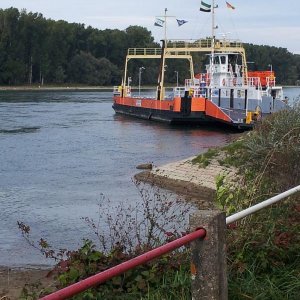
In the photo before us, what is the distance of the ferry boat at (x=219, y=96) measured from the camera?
43.7 meters

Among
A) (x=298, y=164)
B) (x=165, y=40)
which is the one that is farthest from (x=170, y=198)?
(x=165, y=40)

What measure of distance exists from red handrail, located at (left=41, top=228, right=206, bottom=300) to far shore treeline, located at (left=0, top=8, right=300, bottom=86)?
119 meters

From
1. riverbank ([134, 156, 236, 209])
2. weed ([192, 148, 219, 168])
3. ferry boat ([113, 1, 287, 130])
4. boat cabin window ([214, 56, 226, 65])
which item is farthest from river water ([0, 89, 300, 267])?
boat cabin window ([214, 56, 226, 65])

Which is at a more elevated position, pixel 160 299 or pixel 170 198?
pixel 160 299

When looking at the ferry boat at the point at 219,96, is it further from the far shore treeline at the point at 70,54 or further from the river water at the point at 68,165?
the far shore treeline at the point at 70,54

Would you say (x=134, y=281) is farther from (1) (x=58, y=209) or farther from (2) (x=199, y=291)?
(1) (x=58, y=209)

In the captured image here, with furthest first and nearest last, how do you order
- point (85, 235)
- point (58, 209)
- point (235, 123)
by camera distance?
point (235, 123) < point (58, 209) < point (85, 235)

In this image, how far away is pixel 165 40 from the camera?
183ft

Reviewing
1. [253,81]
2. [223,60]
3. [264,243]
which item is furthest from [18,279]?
[223,60]

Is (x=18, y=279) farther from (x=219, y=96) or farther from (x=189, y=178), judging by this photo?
(x=219, y=96)

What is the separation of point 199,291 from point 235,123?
3833 centimetres

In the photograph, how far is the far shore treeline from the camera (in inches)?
5074

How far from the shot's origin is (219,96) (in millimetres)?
47688

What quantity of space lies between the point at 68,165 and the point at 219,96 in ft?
76.5
